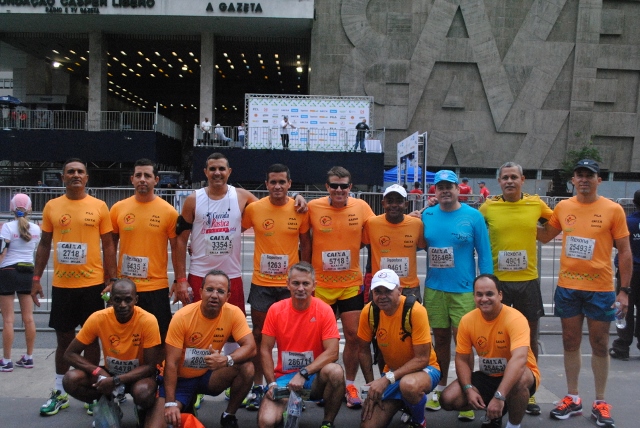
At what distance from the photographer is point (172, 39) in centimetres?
3147

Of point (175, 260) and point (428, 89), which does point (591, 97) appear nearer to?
point (428, 89)

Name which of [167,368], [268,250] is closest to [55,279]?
[167,368]

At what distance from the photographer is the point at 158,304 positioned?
5.42 m

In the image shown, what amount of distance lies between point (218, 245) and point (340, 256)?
3.79 feet

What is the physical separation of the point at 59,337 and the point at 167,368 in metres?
1.37

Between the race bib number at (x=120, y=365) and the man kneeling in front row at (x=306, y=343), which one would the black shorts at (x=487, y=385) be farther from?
the race bib number at (x=120, y=365)

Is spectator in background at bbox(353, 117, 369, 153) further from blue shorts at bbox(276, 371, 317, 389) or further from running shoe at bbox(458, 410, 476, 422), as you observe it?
blue shorts at bbox(276, 371, 317, 389)

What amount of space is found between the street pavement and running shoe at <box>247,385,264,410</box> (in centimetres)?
6

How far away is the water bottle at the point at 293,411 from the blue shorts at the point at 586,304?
8.46 feet

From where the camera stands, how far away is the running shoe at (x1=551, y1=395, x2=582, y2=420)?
5121mm

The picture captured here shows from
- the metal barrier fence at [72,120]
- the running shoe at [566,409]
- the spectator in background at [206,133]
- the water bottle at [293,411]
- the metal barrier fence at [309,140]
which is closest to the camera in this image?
the water bottle at [293,411]

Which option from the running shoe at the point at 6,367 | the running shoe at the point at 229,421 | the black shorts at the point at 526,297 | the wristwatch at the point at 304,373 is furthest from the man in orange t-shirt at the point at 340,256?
the running shoe at the point at 6,367

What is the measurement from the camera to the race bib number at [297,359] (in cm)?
486

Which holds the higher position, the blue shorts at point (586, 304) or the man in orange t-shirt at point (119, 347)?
the blue shorts at point (586, 304)
